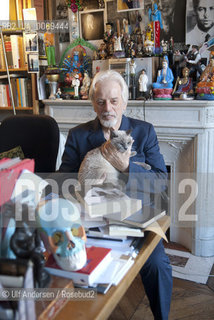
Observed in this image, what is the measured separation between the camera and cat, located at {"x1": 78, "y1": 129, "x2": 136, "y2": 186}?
1.35 meters

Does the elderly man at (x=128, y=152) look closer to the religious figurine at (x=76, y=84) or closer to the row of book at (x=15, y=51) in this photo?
the religious figurine at (x=76, y=84)

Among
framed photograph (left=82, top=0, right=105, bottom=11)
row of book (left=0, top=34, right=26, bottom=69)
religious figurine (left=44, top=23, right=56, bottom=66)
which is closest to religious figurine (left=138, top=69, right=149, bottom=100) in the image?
framed photograph (left=82, top=0, right=105, bottom=11)

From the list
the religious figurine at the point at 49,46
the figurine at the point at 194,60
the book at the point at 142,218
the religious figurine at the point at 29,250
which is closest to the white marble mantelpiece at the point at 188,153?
the figurine at the point at 194,60

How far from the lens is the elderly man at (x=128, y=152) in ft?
4.65

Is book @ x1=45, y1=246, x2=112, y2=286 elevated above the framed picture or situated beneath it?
situated beneath

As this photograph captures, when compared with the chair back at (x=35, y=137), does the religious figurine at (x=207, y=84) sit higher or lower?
higher

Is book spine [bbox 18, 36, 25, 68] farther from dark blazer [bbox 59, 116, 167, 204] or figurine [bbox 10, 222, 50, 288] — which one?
figurine [bbox 10, 222, 50, 288]

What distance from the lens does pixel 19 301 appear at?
65 cm

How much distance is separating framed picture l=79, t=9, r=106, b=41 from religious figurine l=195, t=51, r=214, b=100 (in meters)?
0.97

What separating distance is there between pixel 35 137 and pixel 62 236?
138 cm

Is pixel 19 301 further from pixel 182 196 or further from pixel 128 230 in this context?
pixel 182 196

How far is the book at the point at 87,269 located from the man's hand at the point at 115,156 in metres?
0.54

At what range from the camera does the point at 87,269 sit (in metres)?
0.82

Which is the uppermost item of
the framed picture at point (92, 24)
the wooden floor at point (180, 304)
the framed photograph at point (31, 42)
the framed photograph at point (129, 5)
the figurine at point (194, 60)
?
the framed photograph at point (129, 5)
